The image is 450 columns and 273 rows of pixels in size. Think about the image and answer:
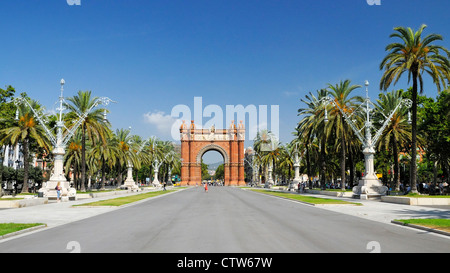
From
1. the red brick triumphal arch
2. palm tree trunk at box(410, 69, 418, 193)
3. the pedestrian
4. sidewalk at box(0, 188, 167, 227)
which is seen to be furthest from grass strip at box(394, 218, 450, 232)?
the red brick triumphal arch

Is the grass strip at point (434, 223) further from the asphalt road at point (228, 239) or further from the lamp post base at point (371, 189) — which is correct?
the lamp post base at point (371, 189)

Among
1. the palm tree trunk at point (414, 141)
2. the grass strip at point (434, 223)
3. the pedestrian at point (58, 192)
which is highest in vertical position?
the palm tree trunk at point (414, 141)

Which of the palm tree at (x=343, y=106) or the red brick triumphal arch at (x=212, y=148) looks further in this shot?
the red brick triumphal arch at (x=212, y=148)

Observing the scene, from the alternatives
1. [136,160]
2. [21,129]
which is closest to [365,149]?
[21,129]

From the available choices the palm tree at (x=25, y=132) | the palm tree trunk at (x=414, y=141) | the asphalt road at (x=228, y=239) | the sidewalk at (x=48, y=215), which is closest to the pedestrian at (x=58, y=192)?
the sidewalk at (x=48, y=215)

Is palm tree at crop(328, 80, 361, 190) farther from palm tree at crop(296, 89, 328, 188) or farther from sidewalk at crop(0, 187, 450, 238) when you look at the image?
sidewalk at crop(0, 187, 450, 238)

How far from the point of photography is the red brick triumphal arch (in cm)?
10888

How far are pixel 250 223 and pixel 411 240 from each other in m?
5.76

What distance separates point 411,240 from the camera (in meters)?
10.8

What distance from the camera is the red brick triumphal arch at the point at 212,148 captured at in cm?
10888

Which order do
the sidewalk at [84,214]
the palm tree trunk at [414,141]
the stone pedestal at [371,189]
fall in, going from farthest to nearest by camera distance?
the stone pedestal at [371,189], the palm tree trunk at [414,141], the sidewalk at [84,214]

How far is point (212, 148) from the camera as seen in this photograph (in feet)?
363
